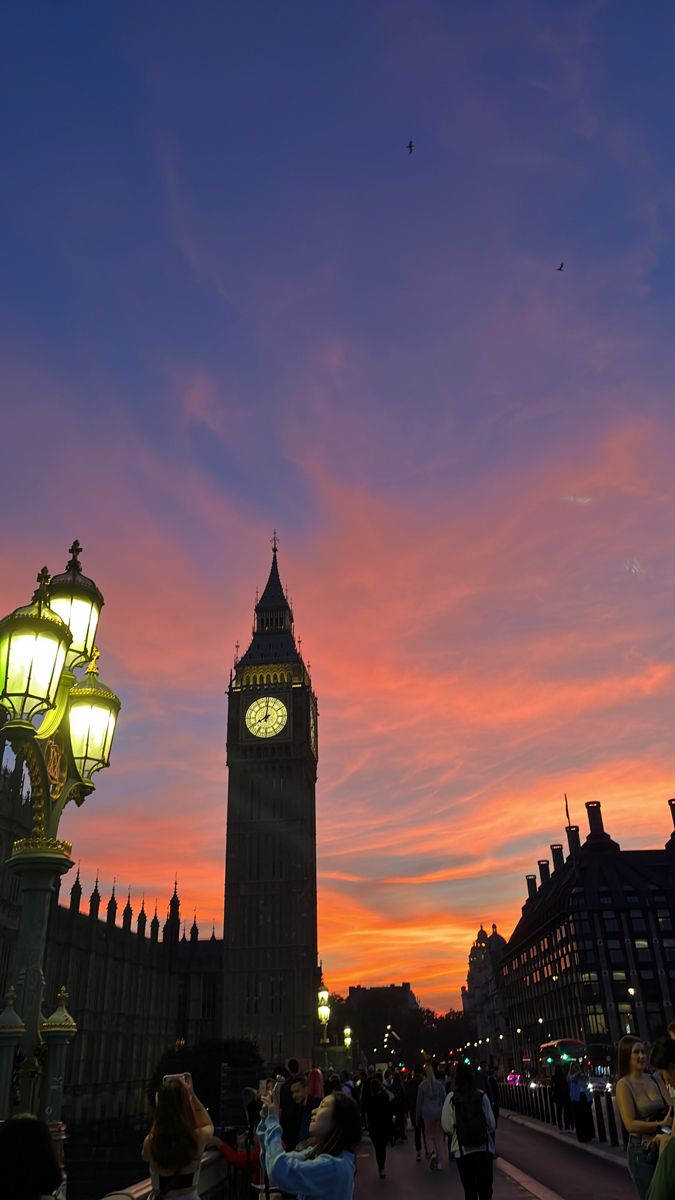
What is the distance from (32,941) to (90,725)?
240 centimetres

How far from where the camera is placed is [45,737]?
8211 millimetres

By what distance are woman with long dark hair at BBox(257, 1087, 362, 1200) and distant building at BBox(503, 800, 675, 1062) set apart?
282ft

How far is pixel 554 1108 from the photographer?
80.9 ft

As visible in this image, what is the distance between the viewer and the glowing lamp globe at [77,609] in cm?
939

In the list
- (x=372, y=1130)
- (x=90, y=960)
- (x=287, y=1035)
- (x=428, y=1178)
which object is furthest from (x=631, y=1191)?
(x=287, y=1035)

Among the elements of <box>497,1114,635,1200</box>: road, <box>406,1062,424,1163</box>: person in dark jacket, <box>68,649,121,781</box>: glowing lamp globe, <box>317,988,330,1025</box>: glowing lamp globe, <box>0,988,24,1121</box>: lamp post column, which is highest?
<box>68,649,121,781</box>: glowing lamp globe

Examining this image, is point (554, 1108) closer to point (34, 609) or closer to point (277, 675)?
point (34, 609)

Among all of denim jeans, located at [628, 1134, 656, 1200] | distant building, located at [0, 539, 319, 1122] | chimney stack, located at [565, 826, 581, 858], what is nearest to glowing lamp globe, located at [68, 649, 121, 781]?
denim jeans, located at [628, 1134, 656, 1200]

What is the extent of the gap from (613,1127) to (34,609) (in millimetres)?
17514

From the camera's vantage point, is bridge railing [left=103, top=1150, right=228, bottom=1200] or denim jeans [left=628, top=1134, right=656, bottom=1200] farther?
bridge railing [left=103, top=1150, right=228, bottom=1200]

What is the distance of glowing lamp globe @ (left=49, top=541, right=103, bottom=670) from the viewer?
9391 mm

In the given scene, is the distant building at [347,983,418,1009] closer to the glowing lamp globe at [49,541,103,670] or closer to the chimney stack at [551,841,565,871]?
the chimney stack at [551,841,565,871]

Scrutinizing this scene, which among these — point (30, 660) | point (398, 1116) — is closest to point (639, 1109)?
point (30, 660)

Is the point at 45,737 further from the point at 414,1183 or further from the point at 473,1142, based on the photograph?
the point at 414,1183
